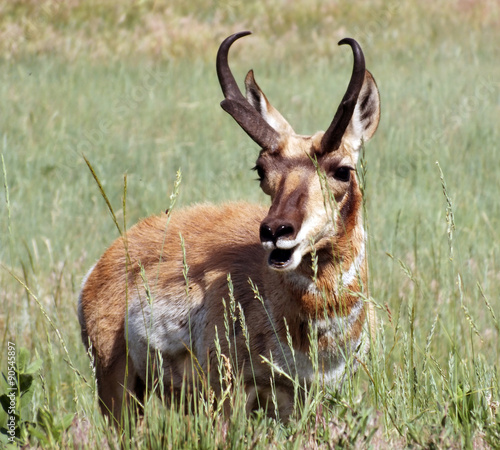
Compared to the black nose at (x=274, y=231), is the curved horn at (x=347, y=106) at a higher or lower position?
higher

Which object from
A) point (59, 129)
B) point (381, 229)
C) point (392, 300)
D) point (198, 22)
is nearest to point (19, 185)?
point (59, 129)

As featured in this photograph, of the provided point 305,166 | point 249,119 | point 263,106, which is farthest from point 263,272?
point 263,106

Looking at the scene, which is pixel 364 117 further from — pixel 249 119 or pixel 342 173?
pixel 249 119

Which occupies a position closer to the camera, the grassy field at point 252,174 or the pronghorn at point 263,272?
the grassy field at point 252,174

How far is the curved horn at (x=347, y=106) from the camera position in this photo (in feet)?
12.4

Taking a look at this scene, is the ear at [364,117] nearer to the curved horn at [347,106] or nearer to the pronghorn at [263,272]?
the pronghorn at [263,272]

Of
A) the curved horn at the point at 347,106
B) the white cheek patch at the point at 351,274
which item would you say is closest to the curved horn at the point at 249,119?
the curved horn at the point at 347,106

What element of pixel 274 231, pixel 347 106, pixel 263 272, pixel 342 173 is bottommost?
pixel 263 272

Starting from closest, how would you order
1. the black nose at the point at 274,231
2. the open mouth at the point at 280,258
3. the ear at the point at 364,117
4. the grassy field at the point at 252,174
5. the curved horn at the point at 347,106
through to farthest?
the grassy field at the point at 252,174 → the black nose at the point at 274,231 → the open mouth at the point at 280,258 → the curved horn at the point at 347,106 → the ear at the point at 364,117

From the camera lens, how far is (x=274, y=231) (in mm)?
3334

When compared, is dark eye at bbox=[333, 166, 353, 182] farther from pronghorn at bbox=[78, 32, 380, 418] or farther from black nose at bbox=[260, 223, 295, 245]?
black nose at bbox=[260, 223, 295, 245]

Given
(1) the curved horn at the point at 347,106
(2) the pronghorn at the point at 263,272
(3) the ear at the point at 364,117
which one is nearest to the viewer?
(2) the pronghorn at the point at 263,272

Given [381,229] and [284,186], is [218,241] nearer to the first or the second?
[284,186]

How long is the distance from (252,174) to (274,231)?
4922 millimetres
